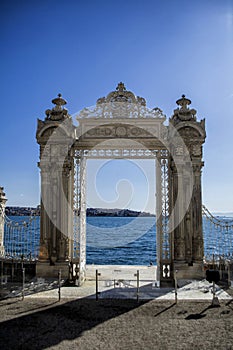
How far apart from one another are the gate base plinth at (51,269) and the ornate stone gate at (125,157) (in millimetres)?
32

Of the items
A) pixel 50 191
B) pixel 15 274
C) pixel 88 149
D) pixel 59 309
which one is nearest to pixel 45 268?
pixel 15 274

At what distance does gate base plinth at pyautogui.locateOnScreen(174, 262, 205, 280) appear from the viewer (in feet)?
35.9

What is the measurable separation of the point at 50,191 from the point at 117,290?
156 inches

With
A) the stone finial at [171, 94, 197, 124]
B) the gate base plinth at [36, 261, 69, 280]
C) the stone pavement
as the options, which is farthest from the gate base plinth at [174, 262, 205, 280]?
the stone finial at [171, 94, 197, 124]

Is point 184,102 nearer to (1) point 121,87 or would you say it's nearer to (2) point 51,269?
(1) point 121,87

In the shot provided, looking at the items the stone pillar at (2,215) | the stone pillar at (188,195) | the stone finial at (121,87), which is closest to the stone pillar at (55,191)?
the stone finial at (121,87)

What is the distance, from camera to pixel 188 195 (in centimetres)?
1131

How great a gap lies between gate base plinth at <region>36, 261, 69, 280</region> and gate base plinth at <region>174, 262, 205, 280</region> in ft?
11.9

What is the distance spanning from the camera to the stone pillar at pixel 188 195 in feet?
36.4

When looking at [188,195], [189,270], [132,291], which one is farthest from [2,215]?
[189,270]

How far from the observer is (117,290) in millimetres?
9938

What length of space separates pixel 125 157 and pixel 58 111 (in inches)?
112

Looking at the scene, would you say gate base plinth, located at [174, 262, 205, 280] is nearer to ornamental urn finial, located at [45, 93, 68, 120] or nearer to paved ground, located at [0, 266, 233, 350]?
paved ground, located at [0, 266, 233, 350]

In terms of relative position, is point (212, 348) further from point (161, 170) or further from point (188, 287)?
point (161, 170)
